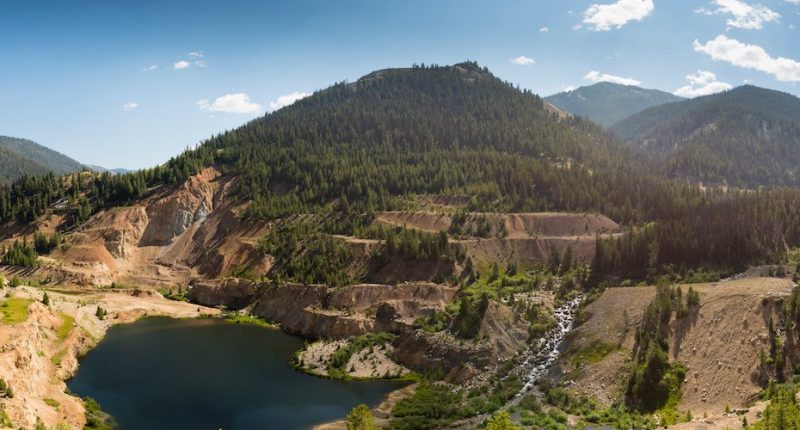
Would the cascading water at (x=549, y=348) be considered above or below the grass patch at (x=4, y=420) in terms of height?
below

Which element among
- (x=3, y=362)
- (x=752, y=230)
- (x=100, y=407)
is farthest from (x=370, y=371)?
(x=752, y=230)

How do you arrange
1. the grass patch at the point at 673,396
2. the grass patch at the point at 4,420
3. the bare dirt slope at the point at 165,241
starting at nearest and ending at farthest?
the grass patch at the point at 4,420
the grass patch at the point at 673,396
the bare dirt slope at the point at 165,241

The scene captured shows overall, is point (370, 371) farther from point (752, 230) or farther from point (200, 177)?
point (200, 177)

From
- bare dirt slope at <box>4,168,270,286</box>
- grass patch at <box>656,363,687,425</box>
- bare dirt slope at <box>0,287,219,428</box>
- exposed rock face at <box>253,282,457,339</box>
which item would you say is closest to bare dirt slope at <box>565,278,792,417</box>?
grass patch at <box>656,363,687,425</box>

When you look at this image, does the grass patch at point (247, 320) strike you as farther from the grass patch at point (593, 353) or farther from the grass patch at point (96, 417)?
the grass patch at point (593, 353)

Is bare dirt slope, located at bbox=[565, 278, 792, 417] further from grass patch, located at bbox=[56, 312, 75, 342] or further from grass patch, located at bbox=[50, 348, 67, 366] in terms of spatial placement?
grass patch, located at bbox=[56, 312, 75, 342]

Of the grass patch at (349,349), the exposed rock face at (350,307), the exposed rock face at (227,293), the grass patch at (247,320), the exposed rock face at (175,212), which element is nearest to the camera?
the grass patch at (349,349)

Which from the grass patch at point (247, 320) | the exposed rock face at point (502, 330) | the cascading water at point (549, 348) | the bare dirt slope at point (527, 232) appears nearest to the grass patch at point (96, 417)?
the grass patch at point (247, 320)
